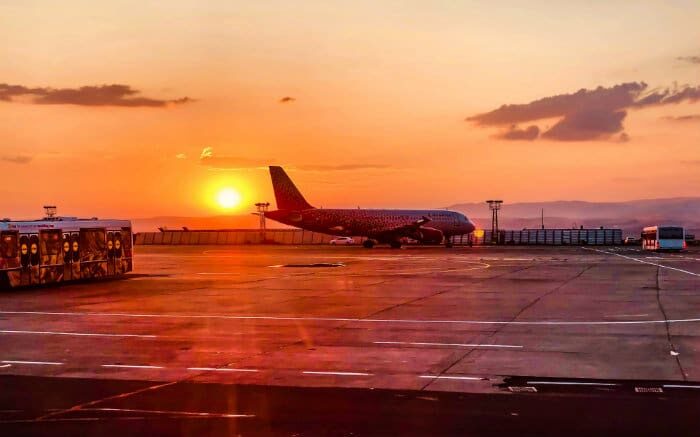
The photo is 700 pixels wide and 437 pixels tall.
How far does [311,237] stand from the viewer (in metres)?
167

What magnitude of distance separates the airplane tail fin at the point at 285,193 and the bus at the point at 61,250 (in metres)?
55.7

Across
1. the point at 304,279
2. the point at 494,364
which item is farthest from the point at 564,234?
the point at 494,364

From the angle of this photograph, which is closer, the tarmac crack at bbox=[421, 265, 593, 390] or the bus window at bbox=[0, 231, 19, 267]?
the tarmac crack at bbox=[421, 265, 593, 390]

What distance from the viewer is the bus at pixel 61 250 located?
121 feet

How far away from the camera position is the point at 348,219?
101 m

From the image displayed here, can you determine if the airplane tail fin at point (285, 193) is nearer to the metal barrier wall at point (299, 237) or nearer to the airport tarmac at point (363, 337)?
the metal barrier wall at point (299, 237)

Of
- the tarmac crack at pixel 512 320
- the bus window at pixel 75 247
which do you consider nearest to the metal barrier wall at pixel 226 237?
the bus window at pixel 75 247

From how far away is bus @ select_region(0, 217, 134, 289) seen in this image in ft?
121

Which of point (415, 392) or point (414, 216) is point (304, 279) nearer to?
point (415, 392)

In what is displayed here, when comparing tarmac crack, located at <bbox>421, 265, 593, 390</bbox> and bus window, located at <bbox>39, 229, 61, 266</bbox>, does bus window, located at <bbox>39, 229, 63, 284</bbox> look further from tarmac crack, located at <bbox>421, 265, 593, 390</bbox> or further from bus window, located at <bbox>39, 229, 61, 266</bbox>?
tarmac crack, located at <bbox>421, 265, 593, 390</bbox>

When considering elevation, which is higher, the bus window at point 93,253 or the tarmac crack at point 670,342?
the bus window at point 93,253

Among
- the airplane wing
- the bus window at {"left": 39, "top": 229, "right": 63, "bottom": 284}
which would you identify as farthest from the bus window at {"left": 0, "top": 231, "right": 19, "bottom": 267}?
the airplane wing

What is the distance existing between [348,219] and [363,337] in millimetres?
80172

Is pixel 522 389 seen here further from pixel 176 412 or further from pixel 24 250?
pixel 24 250
